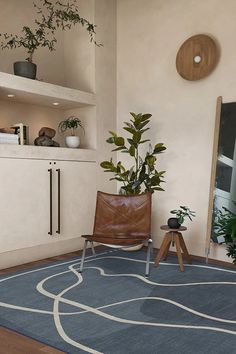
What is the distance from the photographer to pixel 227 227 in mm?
3443

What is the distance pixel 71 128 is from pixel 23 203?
1.35m

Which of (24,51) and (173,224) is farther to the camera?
(24,51)

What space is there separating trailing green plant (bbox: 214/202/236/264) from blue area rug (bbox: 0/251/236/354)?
0.81ft

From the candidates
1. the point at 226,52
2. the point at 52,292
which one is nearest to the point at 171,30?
the point at 226,52

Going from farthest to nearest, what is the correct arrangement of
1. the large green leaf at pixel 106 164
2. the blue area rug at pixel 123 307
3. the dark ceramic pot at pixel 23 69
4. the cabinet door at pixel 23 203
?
the large green leaf at pixel 106 164 < the dark ceramic pot at pixel 23 69 < the cabinet door at pixel 23 203 < the blue area rug at pixel 123 307

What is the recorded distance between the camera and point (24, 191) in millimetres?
3939

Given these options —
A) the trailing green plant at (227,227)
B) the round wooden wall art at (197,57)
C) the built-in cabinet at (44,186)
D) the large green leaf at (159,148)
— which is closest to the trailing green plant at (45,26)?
the built-in cabinet at (44,186)

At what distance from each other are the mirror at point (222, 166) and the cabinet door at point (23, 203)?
1790 mm

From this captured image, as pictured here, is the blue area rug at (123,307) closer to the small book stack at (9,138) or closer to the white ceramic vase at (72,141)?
the small book stack at (9,138)

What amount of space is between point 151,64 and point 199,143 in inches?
47.0

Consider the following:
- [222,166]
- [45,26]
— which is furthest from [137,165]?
[45,26]

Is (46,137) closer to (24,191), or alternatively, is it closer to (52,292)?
(24,191)

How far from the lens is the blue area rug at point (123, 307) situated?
7.16ft

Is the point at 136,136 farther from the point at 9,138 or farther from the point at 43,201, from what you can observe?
the point at 9,138
